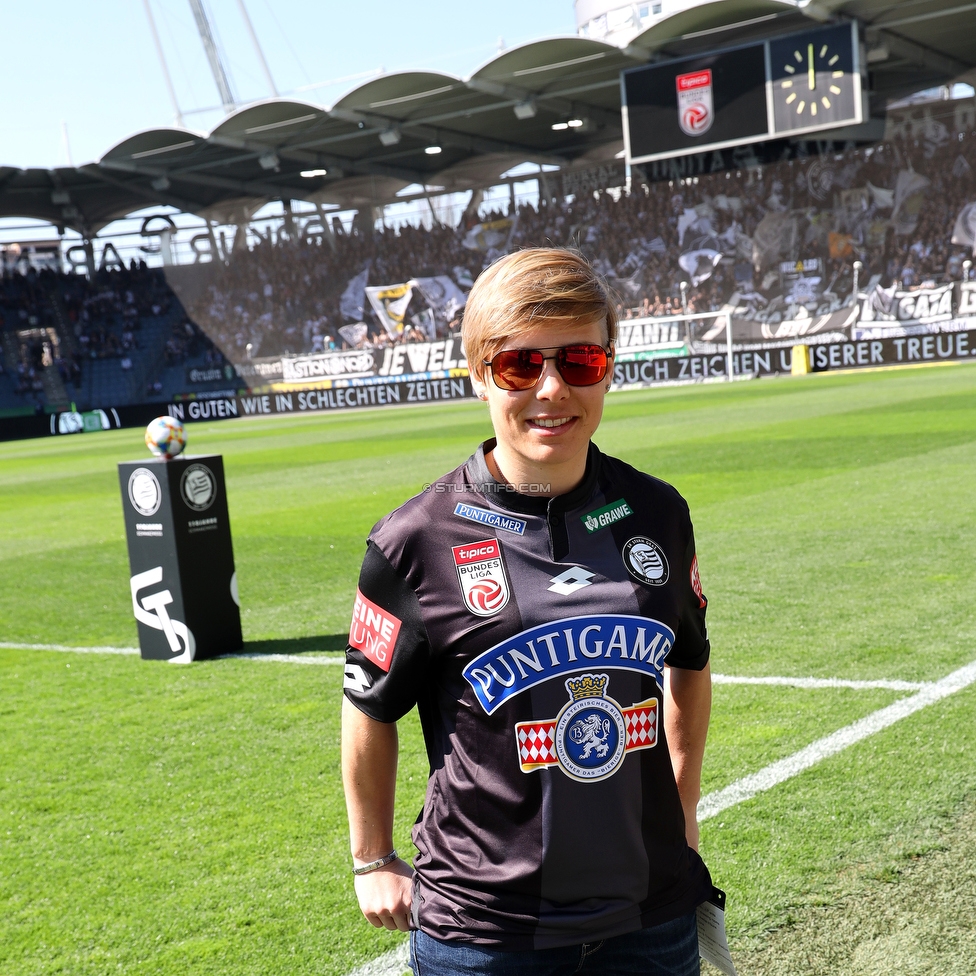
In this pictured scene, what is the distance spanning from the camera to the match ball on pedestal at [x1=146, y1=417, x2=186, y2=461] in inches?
265

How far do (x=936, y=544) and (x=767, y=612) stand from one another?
2.26 m

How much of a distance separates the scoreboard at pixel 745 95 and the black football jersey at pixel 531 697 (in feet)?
108

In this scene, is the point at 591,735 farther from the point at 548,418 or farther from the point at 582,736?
the point at 548,418

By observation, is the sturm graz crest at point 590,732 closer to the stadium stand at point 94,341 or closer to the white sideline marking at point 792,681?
the white sideline marking at point 792,681

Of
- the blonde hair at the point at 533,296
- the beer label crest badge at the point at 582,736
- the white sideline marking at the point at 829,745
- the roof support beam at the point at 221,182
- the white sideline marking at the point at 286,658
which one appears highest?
the roof support beam at the point at 221,182

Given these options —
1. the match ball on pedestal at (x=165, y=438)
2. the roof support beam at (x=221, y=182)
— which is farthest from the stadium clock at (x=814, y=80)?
the match ball on pedestal at (x=165, y=438)

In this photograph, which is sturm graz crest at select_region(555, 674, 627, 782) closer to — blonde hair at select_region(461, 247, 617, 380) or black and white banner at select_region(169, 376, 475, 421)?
blonde hair at select_region(461, 247, 617, 380)

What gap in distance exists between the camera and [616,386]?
3734cm

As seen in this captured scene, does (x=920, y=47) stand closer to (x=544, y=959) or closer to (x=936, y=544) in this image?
(x=936, y=544)

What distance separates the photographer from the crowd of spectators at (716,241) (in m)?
39.0

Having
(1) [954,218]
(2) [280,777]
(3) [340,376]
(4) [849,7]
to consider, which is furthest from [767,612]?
(3) [340,376]

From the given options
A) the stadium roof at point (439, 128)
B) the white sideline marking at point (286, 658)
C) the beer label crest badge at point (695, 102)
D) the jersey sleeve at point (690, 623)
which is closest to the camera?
the jersey sleeve at point (690, 623)

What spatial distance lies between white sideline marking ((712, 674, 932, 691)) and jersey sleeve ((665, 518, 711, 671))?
3.48 metres

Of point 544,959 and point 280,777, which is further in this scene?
point 280,777
